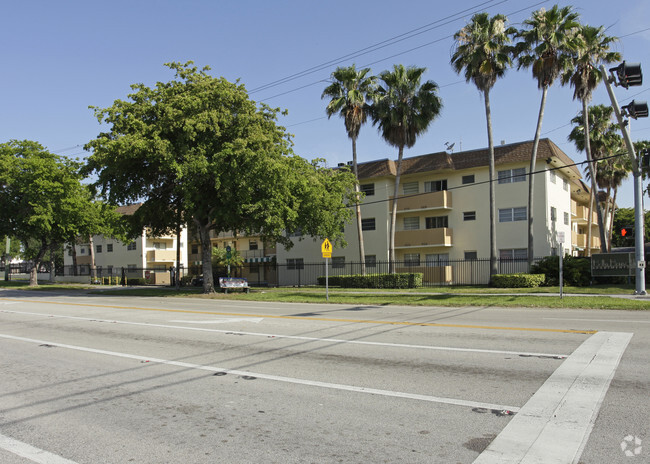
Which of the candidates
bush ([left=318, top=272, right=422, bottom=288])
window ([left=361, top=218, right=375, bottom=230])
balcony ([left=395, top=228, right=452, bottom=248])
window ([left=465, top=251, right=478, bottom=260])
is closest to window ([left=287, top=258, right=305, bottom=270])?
window ([left=361, top=218, right=375, bottom=230])

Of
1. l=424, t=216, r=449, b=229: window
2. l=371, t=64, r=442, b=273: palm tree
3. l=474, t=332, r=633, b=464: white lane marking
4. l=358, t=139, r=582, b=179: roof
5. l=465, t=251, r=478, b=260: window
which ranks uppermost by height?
l=371, t=64, r=442, b=273: palm tree

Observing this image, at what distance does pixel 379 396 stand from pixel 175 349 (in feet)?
16.7

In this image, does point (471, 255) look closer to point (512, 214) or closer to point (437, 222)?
point (437, 222)

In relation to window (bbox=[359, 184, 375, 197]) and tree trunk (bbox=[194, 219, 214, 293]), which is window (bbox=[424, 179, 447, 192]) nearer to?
window (bbox=[359, 184, 375, 197])

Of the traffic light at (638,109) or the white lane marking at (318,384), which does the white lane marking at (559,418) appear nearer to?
the white lane marking at (318,384)

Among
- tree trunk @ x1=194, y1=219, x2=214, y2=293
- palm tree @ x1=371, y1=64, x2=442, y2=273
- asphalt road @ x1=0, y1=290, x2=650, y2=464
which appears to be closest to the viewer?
asphalt road @ x1=0, y1=290, x2=650, y2=464

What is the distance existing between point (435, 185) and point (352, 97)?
940 centimetres

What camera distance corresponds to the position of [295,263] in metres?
42.2

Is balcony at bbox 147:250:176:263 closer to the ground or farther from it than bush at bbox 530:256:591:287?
farther from it

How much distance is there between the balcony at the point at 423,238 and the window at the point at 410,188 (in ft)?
10.7

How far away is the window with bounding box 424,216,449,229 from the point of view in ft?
121

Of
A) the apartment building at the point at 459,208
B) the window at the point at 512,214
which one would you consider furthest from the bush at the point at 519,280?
the window at the point at 512,214

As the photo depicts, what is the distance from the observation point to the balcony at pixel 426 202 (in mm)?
35469

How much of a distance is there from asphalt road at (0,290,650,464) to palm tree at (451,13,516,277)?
21.2 m
